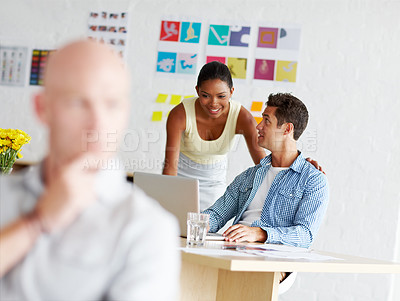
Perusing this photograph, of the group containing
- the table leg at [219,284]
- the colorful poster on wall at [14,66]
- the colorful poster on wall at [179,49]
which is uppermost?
the colorful poster on wall at [179,49]

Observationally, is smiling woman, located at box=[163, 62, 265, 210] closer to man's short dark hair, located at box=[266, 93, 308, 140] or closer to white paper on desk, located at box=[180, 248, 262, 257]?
man's short dark hair, located at box=[266, 93, 308, 140]

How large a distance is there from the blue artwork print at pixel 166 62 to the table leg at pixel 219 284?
2158mm

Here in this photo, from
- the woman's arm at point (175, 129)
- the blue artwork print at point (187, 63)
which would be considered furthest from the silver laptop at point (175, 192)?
the blue artwork print at point (187, 63)

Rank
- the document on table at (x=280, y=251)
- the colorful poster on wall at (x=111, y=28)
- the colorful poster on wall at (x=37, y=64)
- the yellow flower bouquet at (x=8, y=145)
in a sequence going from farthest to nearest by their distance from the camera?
the colorful poster on wall at (x=37, y=64), the colorful poster on wall at (x=111, y=28), the yellow flower bouquet at (x=8, y=145), the document on table at (x=280, y=251)

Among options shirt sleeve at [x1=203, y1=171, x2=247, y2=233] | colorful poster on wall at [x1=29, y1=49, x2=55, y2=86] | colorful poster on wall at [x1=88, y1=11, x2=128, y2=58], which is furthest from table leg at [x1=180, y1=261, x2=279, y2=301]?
colorful poster on wall at [x1=29, y1=49, x2=55, y2=86]

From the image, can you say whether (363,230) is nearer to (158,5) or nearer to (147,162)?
(147,162)

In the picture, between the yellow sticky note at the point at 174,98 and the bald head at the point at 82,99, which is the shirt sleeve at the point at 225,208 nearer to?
the yellow sticky note at the point at 174,98

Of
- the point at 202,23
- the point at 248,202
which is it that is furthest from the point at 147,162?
the point at 248,202

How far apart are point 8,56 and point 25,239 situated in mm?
3949

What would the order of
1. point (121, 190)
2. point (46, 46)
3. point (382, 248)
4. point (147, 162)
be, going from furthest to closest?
point (46, 46) → point (147, 162) → point (382, 248) → point (121, 190)

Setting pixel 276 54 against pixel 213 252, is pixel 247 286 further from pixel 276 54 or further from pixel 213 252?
pixel 276 54

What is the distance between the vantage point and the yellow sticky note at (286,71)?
3.93 meters

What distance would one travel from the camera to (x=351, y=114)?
3832mm

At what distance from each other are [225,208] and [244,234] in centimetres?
47
